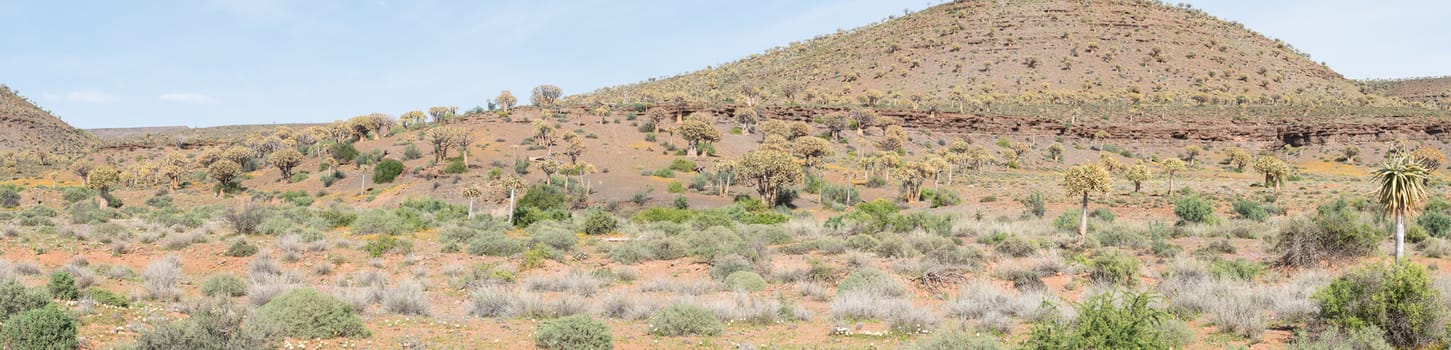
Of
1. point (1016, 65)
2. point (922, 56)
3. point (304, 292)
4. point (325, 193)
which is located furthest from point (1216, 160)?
point (304, 292)

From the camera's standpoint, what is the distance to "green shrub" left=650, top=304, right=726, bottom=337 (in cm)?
1148

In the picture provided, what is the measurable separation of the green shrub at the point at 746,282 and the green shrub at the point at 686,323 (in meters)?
4.11

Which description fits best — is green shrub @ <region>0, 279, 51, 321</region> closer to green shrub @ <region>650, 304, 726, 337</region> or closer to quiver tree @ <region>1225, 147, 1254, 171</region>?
green shrub @ <region>650, 304, 726, 337</region>

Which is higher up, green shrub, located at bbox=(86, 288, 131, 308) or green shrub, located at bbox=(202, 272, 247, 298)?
green shrub, located at bbox=(86, 288, 131, 308)

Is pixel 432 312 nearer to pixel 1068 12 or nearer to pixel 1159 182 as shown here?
pixel 1159 182

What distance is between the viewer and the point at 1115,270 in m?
15.9

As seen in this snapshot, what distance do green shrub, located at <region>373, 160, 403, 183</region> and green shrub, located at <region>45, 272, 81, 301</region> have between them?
38.7 metres

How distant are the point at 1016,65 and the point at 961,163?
146 feet

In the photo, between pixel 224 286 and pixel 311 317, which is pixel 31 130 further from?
pixel 311 317

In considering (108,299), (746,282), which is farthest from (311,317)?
(746,282)

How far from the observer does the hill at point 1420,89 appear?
8893 centimetres

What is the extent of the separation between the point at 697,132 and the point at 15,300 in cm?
4568

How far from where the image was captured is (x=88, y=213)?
1206 inches

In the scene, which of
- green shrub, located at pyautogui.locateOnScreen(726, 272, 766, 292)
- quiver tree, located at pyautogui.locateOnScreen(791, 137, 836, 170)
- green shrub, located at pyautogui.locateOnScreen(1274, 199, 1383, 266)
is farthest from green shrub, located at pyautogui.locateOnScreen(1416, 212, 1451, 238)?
quiver tree, located at pyautogui.locateOnScreen(791, 137, 836, 170)
